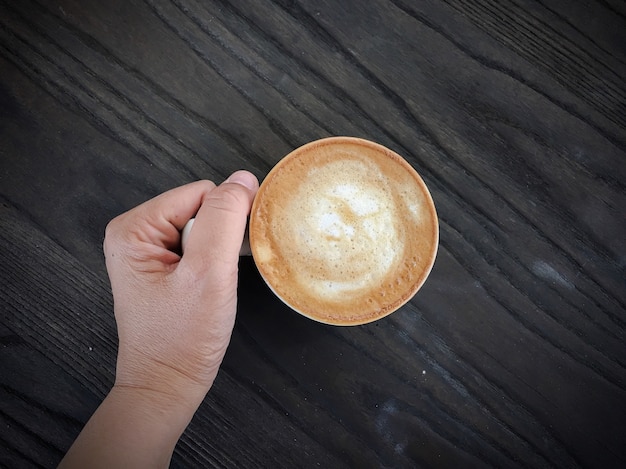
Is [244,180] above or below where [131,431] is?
above

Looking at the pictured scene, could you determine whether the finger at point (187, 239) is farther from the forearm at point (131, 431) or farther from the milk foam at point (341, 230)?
the forearm at point (131, 431)

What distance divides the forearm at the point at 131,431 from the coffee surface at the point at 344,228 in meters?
0.30

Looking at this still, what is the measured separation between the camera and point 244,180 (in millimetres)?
951

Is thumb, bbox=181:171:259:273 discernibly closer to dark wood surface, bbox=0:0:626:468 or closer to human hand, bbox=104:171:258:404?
Result: human hand, bbox=104:171:258:404

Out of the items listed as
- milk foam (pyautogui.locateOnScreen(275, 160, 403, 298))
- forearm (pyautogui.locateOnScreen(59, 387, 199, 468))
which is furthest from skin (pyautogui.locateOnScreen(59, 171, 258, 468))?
milk foam (pyautogui.locateOnScreen(275, 160, 403, 298))

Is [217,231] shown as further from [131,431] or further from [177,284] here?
[131,431]

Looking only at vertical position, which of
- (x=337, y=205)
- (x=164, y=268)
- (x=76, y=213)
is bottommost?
(x=76, y=213)

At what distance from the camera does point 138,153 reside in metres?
1.07

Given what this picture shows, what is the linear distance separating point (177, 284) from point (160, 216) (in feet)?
0.46

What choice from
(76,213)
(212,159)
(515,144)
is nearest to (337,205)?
(212,159)

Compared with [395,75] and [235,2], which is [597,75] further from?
[235,2]

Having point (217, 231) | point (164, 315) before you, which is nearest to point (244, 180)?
point (217, 231)

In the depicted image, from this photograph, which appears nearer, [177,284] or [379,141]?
[177,284]

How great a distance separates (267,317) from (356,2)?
687 millimetres
